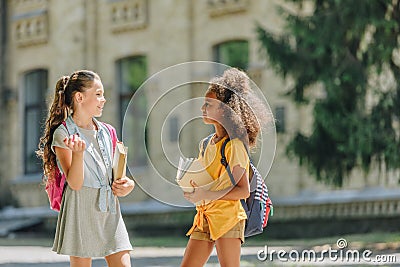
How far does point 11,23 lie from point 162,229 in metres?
8.09

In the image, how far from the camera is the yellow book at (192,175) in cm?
564

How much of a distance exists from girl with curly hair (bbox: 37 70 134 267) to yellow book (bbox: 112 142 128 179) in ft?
0.14

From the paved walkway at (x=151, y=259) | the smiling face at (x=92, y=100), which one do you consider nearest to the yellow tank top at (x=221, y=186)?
the smiling face at (x=92, y=100)

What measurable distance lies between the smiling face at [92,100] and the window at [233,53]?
587 inches

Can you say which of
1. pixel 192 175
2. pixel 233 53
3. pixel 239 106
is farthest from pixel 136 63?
pixel 192 175

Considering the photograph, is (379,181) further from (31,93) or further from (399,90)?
(31,93)

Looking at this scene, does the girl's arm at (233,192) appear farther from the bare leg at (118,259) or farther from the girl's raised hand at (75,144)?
the girl's raised hand at (75,144)

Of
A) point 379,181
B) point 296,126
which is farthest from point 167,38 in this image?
point 379,181

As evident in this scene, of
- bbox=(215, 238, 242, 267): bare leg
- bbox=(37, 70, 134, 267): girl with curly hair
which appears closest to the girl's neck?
bbox=(37, 70, 134, 267): girl with curly hair

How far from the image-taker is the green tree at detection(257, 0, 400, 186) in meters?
15.5

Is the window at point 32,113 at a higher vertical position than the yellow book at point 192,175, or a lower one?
lower

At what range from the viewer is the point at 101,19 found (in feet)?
78.0

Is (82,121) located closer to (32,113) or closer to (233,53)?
(233,53)

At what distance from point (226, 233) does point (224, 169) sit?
0.39 m
